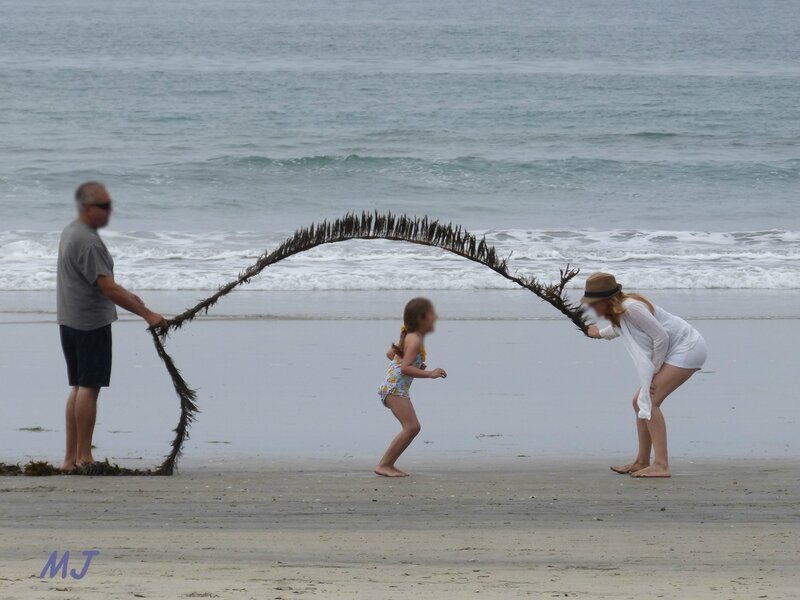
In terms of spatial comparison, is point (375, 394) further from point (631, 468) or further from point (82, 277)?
point (82, 277)

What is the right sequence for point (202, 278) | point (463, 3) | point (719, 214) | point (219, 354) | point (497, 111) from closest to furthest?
point (219, 354)
point (202, 278)
point (719, 214)
point (497, 111)
point (463, 3)

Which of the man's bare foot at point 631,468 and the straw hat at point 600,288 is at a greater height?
the straw hat at point 600,288

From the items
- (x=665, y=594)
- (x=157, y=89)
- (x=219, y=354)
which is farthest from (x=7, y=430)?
(x=157, y=89)

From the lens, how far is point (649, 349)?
5875 millimetres

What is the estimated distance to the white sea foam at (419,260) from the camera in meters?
13.6

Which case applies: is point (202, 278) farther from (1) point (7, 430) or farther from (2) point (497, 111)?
(2) point (497, 111)

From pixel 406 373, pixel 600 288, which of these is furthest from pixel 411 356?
pixel 600 288

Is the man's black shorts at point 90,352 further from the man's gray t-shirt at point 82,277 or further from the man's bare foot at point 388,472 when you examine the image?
the man's bare foot at point 388,472

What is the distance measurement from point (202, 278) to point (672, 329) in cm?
902

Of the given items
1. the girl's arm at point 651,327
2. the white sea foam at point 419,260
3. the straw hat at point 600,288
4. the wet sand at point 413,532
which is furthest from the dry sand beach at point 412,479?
the white sea foam at point 419,260

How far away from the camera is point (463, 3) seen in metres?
68.5

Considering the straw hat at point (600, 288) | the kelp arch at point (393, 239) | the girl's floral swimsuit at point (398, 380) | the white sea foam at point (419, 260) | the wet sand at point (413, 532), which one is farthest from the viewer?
the white sea foam at point (419, 260)

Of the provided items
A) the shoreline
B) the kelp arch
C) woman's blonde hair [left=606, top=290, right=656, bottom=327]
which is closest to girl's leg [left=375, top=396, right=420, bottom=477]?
the shoreline

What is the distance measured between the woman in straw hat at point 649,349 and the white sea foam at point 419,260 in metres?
7.32
